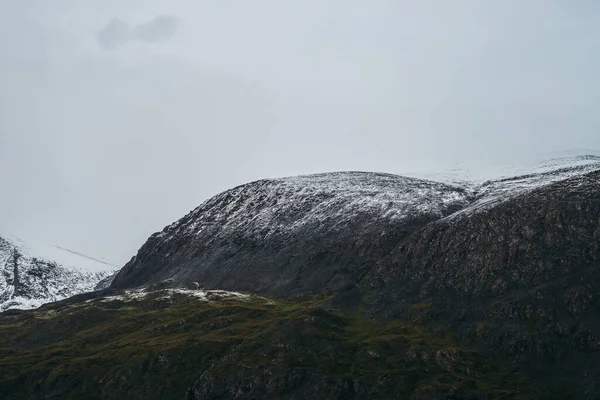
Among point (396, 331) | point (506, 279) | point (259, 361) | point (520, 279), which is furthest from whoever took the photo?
point (506, 279)

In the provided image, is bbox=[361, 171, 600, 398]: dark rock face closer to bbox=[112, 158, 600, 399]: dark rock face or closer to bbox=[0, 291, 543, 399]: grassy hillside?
bbox=[112, 158, 600, 399]: dark rock face

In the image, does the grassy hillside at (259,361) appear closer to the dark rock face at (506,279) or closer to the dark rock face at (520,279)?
the dark rock face at (506,279)

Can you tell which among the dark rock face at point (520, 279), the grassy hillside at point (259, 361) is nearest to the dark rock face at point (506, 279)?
the dark rock face at point (520, 279)

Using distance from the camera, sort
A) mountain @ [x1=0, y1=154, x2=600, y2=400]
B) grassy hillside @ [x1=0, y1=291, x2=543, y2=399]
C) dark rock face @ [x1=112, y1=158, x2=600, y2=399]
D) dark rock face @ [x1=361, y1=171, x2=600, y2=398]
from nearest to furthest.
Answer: grassy hillside @ [x1=0, y1=291, x2=543, y2=399], mountain @ [x1=0, y1=154, x2=600, y2=400], dark rock face @ [x1=361, y1=171, x2=600, y2=398], dark rock face @ [x1=112, y1=158, x2=600, y2=399]

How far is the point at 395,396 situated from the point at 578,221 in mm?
71711

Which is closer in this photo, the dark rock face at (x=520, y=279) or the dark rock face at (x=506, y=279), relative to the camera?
the dark rock face at (x=520, y=279)

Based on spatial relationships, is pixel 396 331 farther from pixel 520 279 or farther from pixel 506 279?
pixel 520 279

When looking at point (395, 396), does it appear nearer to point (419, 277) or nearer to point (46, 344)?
point (419, 277)

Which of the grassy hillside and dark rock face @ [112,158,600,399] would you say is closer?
the grassy hillside

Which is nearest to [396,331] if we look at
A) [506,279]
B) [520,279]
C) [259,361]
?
[506,279]

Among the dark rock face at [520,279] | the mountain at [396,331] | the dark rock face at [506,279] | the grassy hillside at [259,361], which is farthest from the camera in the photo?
the dark rock face at [506,279]

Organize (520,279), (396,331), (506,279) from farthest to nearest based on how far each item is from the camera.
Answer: (506,279)
(520,279)
(396,331)

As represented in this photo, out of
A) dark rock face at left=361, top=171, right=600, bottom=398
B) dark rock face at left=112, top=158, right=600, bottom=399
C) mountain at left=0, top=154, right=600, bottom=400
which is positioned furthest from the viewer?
dark rock face at left=112, top=158, right=600, bottom=399

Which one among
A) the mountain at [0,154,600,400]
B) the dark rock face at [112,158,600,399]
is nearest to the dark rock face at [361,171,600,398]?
the dark rock face at [112,158,600,399]
